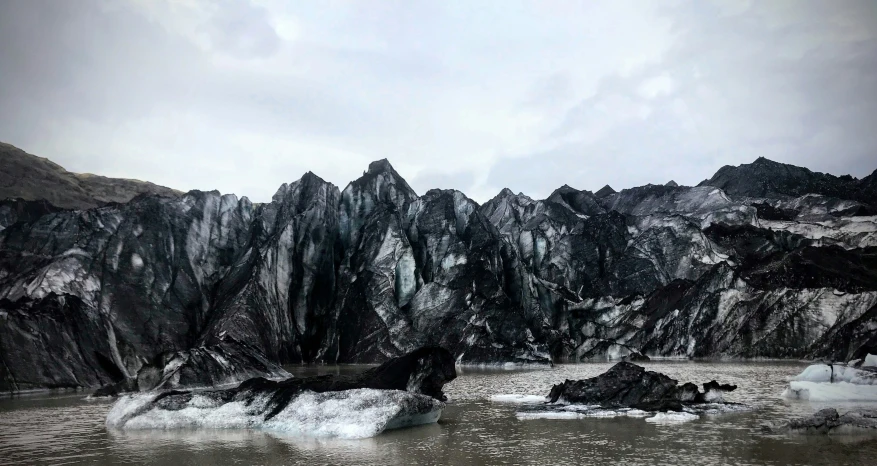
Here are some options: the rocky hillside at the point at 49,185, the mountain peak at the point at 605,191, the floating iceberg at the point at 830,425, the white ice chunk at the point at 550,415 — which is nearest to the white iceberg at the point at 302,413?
the white ice chunk at the point at 550,415

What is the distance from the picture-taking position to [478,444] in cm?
2334

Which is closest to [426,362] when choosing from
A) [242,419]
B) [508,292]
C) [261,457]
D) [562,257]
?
[242,419]

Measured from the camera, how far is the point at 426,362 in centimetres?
3534

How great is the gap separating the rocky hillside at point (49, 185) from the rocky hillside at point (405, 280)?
128 ft

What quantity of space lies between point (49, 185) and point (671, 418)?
525ft

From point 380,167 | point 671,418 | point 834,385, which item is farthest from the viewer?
point 380,167

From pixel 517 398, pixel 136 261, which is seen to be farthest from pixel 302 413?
pixel 136 261

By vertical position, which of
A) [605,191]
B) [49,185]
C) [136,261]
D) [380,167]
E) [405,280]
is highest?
[605,191]

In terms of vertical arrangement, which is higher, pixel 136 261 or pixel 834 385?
pixel 136 261

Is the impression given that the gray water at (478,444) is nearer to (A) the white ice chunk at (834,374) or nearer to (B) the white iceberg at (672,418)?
(B) the white iceberg at (672,418)

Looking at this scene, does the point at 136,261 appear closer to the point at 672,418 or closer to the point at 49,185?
the point at 672,418

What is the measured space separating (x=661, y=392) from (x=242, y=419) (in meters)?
20.7

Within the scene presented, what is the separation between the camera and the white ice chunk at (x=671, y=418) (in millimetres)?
27625

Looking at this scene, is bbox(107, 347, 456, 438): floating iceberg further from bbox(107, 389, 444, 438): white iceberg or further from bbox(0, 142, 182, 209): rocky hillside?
bbox(0, 142, 182, 209): rocky hillside
